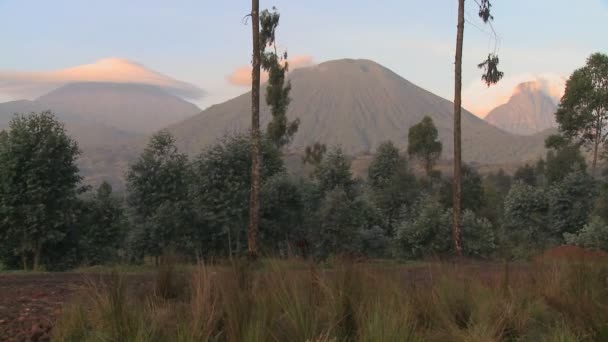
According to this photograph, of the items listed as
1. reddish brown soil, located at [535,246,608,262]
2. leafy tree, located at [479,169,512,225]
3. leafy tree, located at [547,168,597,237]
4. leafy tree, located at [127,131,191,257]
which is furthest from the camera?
leafy tree, located at [479,169,512,225]

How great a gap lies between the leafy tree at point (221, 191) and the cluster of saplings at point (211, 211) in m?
0.05

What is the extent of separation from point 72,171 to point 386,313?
19.4 m

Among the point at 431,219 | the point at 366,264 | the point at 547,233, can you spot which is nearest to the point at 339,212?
the point at 431,219

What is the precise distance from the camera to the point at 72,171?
→ 21641 millimetres

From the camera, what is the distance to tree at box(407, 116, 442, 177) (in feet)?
210

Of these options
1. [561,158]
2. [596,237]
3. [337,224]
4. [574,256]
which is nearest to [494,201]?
[561,158]

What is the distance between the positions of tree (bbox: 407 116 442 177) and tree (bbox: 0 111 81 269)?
1873 inches

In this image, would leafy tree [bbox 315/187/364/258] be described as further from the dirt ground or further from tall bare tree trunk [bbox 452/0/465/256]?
the dirt ground

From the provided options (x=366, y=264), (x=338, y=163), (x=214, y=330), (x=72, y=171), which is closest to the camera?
(x=214, y=330)

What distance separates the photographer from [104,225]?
27891 mm

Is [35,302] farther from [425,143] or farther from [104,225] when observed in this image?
[425,143]

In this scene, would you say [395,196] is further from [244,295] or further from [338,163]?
[244,295]

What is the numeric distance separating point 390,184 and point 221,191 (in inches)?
682

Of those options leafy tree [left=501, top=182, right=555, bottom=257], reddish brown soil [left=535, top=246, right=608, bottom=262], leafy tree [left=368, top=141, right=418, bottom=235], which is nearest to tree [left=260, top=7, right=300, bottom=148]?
leafy tree [left=368, top=141, right=418, bottom=235]
